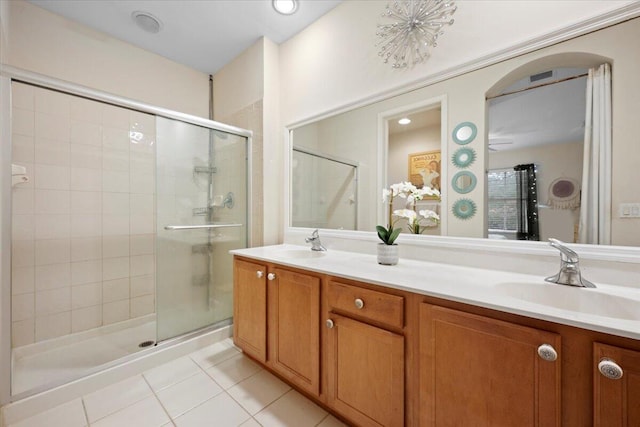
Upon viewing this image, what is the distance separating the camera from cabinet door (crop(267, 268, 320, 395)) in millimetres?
1272

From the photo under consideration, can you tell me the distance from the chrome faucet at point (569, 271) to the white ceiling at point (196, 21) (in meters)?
2.10

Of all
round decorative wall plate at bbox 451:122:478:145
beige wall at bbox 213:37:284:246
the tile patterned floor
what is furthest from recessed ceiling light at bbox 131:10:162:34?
the tile patterned floor

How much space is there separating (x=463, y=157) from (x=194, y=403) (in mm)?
2011

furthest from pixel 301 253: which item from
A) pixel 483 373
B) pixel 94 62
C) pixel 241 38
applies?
pixel 94 62

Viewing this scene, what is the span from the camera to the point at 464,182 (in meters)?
1.32

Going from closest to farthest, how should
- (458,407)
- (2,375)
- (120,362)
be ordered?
(458,407)
(2,375)
(120,362)

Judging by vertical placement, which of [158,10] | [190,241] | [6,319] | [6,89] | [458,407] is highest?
[158,10]

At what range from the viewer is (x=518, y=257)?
1146 mm

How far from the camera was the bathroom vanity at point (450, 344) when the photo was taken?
0.65 meters

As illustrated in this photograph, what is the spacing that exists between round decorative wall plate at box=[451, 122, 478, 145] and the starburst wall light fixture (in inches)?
19.2

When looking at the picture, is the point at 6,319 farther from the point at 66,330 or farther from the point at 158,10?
the point at 158,10

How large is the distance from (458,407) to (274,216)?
1.83 meters

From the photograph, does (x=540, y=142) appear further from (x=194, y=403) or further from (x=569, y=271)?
(x=194, y=403)

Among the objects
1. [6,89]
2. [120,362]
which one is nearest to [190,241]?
[120,362]
